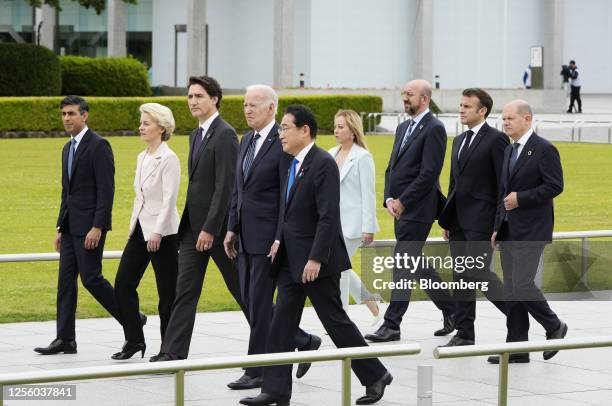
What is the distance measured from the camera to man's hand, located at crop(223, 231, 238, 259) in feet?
27.0

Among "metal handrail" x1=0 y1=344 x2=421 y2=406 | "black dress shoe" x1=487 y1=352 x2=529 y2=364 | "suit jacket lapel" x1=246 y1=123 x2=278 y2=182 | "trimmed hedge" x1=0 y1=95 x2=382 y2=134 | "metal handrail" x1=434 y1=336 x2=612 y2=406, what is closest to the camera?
"metal handrail" x1=0 y1=344 x2=421 y2=406

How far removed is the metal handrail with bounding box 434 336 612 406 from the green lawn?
246 inches

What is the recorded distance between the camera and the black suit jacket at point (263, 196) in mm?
7977

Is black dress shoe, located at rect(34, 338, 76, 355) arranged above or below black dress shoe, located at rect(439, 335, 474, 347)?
below

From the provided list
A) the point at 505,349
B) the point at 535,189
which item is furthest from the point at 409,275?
the point at 505,349

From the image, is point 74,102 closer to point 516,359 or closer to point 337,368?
point 337,368

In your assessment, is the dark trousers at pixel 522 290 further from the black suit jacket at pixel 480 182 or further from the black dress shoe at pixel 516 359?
the black dress shoe at pixel 516 359

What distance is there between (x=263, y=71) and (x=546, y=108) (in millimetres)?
12007

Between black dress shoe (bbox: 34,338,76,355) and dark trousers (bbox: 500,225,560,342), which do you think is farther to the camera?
black dress shoe (bbox: 34,338,76,355)

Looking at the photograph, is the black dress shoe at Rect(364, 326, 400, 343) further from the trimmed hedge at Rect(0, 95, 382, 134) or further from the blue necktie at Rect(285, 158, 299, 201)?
the trimmed hedge at Rect(0, 95, 382, 134)

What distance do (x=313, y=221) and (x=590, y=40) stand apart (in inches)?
2185

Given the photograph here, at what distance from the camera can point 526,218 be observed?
355 inches

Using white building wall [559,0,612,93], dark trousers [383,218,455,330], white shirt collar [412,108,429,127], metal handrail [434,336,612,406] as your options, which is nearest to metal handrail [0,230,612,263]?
dark trousers [383,218,455,330]

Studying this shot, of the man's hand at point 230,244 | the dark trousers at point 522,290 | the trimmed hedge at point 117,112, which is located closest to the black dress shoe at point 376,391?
the man's hand at point 230,244
